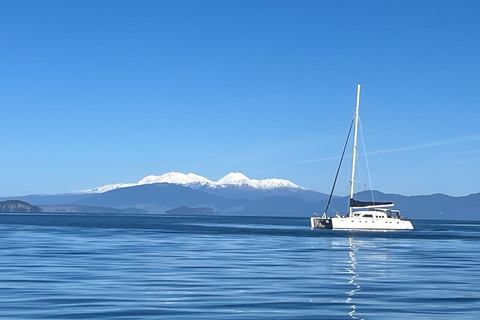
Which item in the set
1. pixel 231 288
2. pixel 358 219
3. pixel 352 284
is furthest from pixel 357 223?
pixel 231 288

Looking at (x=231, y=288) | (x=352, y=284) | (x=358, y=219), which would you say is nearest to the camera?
(x=231, y=288)

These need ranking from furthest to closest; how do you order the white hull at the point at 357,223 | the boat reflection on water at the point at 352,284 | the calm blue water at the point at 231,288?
1. the white hull at the point at 357,223
2. the boat reflection on water at the point at 352,284
3. the calm blue water at the point at 231,288

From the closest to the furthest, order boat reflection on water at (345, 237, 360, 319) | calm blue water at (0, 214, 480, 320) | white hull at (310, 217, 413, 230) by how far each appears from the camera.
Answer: calm blue water at (0, 214, 480, 320) < boat reflection on water at (345, 237, 360, 319) < white hull at (310, 217, 413, 230)

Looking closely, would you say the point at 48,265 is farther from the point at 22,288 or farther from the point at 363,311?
the point at 363,311

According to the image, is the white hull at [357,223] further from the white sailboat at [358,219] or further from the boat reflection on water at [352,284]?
the boat reflection on water at [352,284]

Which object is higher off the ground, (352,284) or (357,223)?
(357,223)

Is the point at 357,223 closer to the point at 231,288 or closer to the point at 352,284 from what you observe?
the point at 352,284

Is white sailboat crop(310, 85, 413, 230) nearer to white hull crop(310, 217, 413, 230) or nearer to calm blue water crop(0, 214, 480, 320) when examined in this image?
white hull crop(310, 217, 413, 230)

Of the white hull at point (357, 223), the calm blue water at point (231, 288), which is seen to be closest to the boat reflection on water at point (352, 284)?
the calm blue water at point (231, 288)

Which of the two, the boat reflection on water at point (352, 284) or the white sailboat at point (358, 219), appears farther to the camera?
the white sailboat at point (358, 219)

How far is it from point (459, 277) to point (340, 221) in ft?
301

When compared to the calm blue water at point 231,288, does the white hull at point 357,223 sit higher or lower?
higher

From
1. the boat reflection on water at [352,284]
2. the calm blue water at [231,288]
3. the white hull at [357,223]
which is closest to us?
the calm blue water at [231,288]

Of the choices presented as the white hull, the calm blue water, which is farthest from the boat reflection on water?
the white hull
